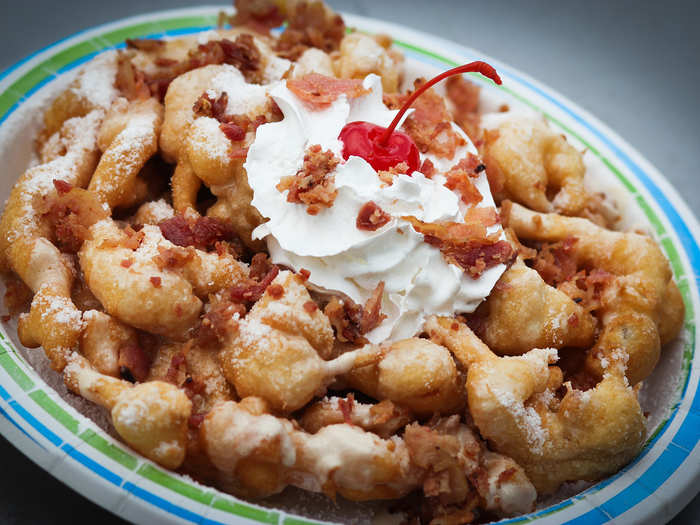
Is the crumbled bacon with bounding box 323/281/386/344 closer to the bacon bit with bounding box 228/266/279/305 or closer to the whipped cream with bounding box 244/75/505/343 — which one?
the whipped cream with bounding box 244/75/505/343

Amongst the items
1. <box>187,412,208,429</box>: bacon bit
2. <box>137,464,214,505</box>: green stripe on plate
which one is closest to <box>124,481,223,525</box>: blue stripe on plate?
<box>137,464,214,505</box>: green stripe on plate

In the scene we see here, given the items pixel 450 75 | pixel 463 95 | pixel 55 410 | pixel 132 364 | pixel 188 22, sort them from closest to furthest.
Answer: pixel 55 410 < pixel 132 364 < pixel 450 75 < pixel 463 95 < pixel 188 22

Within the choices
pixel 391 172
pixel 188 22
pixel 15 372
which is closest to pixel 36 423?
pixel 15 372

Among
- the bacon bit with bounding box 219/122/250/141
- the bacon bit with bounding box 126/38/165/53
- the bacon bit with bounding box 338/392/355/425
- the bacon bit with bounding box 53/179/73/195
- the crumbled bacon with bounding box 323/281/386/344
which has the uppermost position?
the bacon bit with bounding box 126/38/165/53

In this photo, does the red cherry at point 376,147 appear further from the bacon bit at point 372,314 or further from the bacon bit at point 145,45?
the bacon bit at point 145,45

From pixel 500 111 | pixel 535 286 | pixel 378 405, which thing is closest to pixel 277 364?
pixel 378 405

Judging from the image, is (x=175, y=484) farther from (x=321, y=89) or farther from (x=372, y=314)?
(x=321, y=89)

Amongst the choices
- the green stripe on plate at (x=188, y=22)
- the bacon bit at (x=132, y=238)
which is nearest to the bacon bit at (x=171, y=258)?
the bacon bit at (x=132, y=238)
